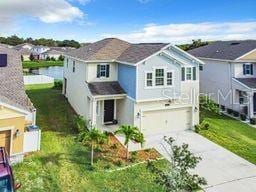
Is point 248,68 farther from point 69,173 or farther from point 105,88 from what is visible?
point 69,173

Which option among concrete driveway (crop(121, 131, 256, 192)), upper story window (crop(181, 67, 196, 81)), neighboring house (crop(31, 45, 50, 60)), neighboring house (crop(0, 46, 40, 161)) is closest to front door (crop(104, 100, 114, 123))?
concrete driveway (crop(121, 131, 256, 192))

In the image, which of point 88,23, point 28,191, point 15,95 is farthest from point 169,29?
point 28,191

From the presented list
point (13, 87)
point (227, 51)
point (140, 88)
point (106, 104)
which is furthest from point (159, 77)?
point (227, 51)

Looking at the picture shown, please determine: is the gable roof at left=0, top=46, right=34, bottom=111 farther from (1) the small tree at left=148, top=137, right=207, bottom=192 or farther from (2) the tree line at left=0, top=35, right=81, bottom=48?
(2) the tree line at left=0, top=35, right=81, bottom=48

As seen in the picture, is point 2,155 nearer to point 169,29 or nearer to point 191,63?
point 191,63

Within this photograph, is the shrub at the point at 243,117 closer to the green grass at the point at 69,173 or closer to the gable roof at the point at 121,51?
the gable roof at the point at 121,51

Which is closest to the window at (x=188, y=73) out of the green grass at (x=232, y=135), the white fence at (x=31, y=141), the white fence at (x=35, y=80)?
the green grass at (x=232, y=135)
